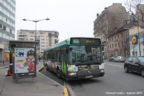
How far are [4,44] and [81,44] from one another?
149ft

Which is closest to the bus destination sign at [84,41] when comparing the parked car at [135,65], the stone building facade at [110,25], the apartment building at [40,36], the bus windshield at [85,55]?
the bus windshield at [85,55]

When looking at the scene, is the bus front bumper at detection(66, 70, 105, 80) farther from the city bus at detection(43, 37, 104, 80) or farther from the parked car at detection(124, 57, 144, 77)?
the parked car at detection(124, 57, 144, 77)

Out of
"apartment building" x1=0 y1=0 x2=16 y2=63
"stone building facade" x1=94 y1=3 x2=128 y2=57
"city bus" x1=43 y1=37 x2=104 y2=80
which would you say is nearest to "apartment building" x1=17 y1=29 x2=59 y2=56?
"stone building facade" x1=94 y1=3 x2=128 y2=57

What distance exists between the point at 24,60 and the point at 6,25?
46.6 metres

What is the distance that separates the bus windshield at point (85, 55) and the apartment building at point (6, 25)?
42296 mm

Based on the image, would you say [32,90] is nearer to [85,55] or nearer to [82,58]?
[82,58]

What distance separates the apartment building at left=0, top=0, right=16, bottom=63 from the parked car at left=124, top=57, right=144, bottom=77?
41.5 meters

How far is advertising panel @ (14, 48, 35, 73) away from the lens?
8.68 meters

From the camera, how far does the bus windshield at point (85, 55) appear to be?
822 centimetres

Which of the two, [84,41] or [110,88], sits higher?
[84,41]

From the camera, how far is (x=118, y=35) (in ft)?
161

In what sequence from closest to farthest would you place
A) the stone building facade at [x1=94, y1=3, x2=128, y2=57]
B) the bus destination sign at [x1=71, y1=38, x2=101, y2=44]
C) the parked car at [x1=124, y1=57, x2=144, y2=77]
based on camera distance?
the bus destination sign at [x1=71, y1=38, x2=101, y2=44], the parked car at [x1=124, y1=57, x2=144, y2=77], the stone building facade at [x1=94, y1=3, x2=128, y2=57]

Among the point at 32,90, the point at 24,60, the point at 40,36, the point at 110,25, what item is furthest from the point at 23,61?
the point at 40,36

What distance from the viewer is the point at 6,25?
50125mm
